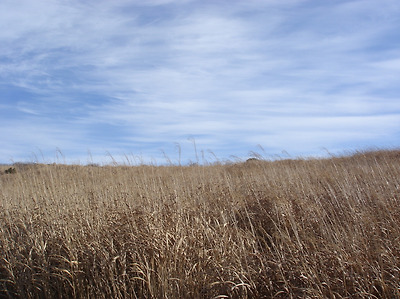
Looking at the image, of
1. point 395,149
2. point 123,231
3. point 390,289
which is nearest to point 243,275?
point 390,289

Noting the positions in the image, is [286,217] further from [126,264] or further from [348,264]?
[126,264]

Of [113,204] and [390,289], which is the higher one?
[113,204]

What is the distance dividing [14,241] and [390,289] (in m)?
5.32

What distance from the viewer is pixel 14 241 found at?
5.37 meters

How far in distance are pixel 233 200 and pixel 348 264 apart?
3.63 metres

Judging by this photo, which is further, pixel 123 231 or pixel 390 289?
pixel 123 231

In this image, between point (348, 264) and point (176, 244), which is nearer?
point (348, 264)

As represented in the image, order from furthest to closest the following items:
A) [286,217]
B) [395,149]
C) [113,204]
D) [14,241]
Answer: [395,149]
[113,204]
[286,217]
[14,241]

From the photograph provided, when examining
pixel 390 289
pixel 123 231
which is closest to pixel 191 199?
pixel 123 231

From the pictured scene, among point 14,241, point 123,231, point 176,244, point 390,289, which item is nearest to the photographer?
point 390,289

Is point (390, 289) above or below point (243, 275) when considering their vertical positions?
below

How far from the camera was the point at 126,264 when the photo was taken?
178 inches

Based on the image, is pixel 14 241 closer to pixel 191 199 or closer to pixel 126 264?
pixel 126 264

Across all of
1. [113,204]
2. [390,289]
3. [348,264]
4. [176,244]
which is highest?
[113,204]
